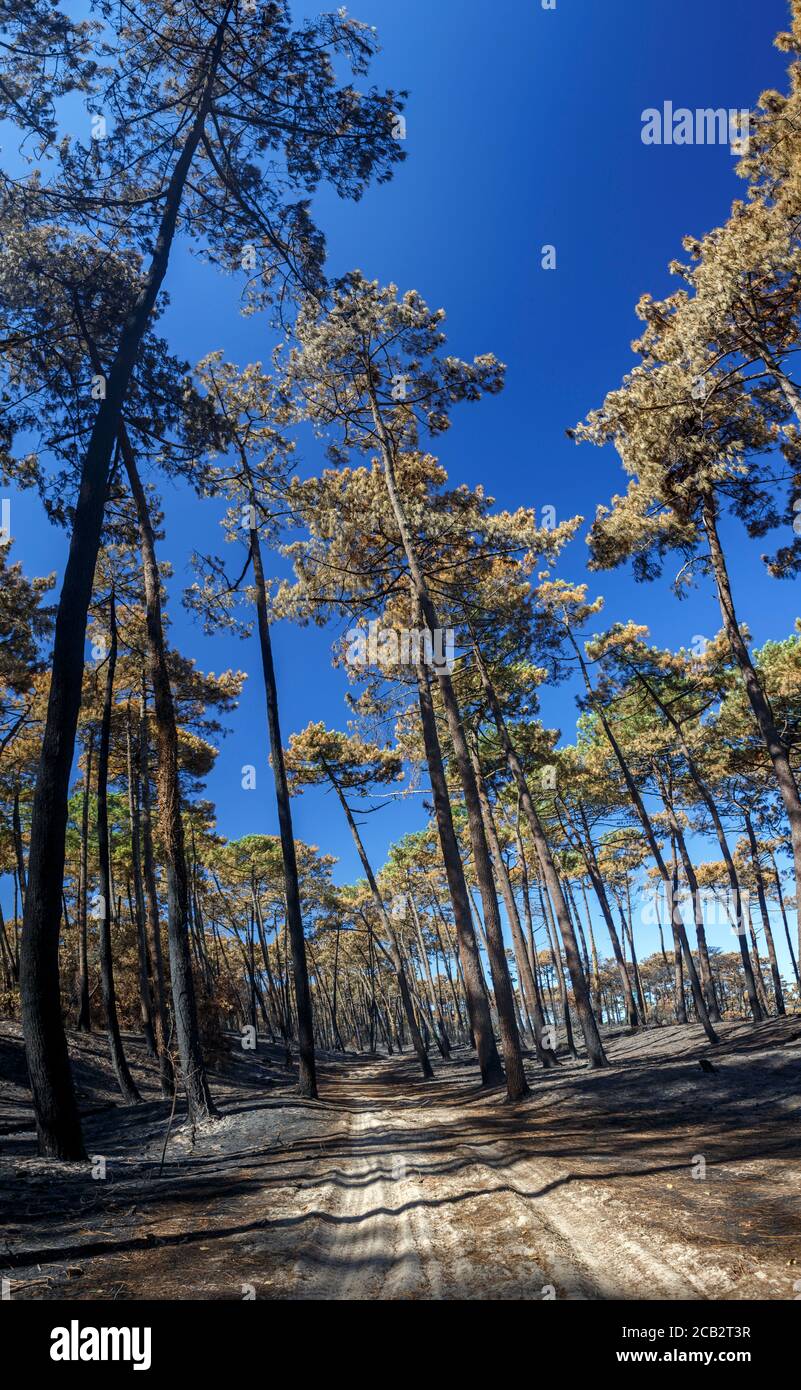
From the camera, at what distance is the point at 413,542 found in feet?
48.7

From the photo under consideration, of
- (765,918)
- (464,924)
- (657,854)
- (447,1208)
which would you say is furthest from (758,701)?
(765,918)

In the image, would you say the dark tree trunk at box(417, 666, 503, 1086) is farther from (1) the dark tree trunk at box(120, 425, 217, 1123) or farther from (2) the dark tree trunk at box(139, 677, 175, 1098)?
(2) the dark tree trunk at box(139, 677, 175, 1098)

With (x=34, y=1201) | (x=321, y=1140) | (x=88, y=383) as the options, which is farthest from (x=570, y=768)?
(x=34, y=1201)

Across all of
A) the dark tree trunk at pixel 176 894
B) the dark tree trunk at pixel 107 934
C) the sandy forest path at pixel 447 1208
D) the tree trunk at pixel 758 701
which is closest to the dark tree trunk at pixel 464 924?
the sandy forest path at pixel 447 1208

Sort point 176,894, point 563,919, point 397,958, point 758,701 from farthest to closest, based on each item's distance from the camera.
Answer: point 397,958 → point 563,919 → point 758,701 → point 176,894

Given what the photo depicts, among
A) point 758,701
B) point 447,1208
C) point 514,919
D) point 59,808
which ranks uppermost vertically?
point 758,701

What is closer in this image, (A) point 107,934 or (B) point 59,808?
(B) point 59,808

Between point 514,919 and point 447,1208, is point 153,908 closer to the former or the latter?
point 514,919

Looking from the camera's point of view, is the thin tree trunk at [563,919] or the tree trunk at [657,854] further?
the tree trunk at [657,854]

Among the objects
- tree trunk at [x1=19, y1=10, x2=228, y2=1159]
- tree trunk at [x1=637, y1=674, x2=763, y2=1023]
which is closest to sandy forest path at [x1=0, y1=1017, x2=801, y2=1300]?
tree trunk at [x1=19, y1=10, x2=228, y2=1159]

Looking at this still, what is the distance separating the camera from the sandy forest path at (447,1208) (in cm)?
348

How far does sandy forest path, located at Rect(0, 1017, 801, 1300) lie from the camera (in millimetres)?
3479

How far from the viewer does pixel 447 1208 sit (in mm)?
5082

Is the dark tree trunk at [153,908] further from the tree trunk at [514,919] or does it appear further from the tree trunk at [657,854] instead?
the tree trunk at [657,854]
